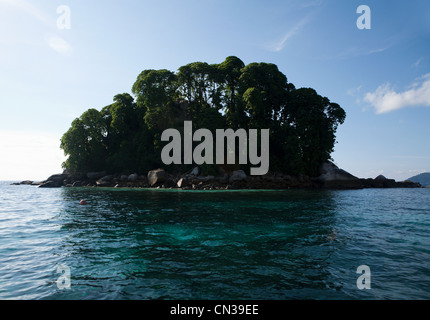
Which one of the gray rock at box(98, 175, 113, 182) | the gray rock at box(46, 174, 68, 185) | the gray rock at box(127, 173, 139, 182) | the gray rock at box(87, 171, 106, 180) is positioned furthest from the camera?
the gray rock at box(87, 171, 106, 180)

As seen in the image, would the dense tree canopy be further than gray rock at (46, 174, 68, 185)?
No

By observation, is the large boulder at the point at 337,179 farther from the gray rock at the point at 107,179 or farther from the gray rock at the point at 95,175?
the gray rock at the point at 95,175

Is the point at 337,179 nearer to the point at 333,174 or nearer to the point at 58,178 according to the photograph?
the point at 333,174

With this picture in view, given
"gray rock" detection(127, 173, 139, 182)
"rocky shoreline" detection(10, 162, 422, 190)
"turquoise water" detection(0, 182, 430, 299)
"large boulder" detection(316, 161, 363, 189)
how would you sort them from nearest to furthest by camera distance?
"turquoise water" detection(0, 182, 430, 299)
"rocky shoreline" detection(10, 162, 422, 190)
"large boulder" detection(316, 161, 363, 189)
"gray rock" detection(127, 173, 139, 182)

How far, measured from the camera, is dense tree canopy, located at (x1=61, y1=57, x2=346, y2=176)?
158 feet

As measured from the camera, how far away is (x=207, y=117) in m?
47.2

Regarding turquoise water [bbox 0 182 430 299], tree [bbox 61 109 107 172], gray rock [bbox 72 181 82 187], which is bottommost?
turquoise water [bbox 0 182 430 299]

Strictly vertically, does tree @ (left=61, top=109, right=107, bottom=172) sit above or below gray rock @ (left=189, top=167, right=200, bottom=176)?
above

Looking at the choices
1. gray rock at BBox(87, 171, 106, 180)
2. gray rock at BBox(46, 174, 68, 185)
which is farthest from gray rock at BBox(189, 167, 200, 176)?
gray rock at BBox(46, 174, 68, 185)

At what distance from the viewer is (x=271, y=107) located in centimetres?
5250

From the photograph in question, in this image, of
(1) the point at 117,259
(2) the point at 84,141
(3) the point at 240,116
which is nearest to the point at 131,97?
(2) the point at 84,141

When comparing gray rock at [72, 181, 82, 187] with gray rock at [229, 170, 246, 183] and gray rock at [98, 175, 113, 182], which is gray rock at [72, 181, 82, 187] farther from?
gray rock at [229, 170, 246, 183]
